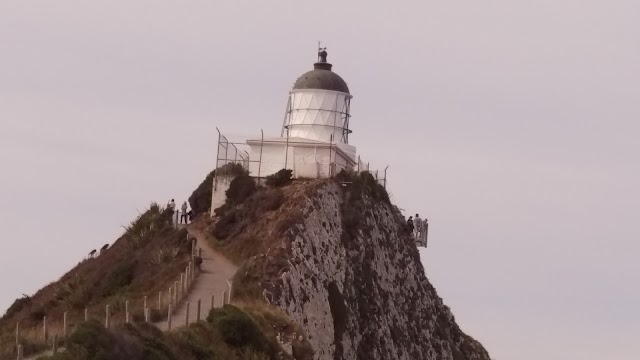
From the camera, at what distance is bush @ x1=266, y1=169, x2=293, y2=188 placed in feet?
193

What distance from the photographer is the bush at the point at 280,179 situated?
58.7m

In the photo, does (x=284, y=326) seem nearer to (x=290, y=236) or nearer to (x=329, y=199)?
(x=290, y=236)

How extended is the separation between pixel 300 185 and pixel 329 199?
1622mm

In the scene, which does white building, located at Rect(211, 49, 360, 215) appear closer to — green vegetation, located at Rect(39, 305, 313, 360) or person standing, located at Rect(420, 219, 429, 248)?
person standing, located at Rect(420, 219, 429, 248)

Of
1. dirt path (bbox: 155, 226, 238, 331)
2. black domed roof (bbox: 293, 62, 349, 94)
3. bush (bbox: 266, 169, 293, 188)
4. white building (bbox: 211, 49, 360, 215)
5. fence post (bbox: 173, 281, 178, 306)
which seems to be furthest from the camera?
black domed roof (bbox: 293, 62, 349, 94)

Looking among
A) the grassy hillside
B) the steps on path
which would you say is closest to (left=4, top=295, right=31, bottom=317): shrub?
the grassy hillside

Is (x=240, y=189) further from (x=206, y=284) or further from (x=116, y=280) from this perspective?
(x=206, y=284)

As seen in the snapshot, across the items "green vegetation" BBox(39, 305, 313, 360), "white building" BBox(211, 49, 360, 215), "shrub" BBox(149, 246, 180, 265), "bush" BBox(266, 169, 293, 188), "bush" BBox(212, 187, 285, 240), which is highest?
"white building" BBox(211, 49, 360, 215)

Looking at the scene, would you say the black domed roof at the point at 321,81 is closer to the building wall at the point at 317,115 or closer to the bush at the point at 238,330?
the building wall at the point at 317,115

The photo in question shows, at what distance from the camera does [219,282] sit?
45812 mm

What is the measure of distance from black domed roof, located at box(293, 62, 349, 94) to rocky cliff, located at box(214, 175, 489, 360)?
669 cm

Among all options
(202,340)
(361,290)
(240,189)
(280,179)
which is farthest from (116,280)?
(202,340)

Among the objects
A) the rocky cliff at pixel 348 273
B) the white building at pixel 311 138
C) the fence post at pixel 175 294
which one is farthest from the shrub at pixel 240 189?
the fence post at pixel 175 294

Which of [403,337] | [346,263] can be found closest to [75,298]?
[346,263]
